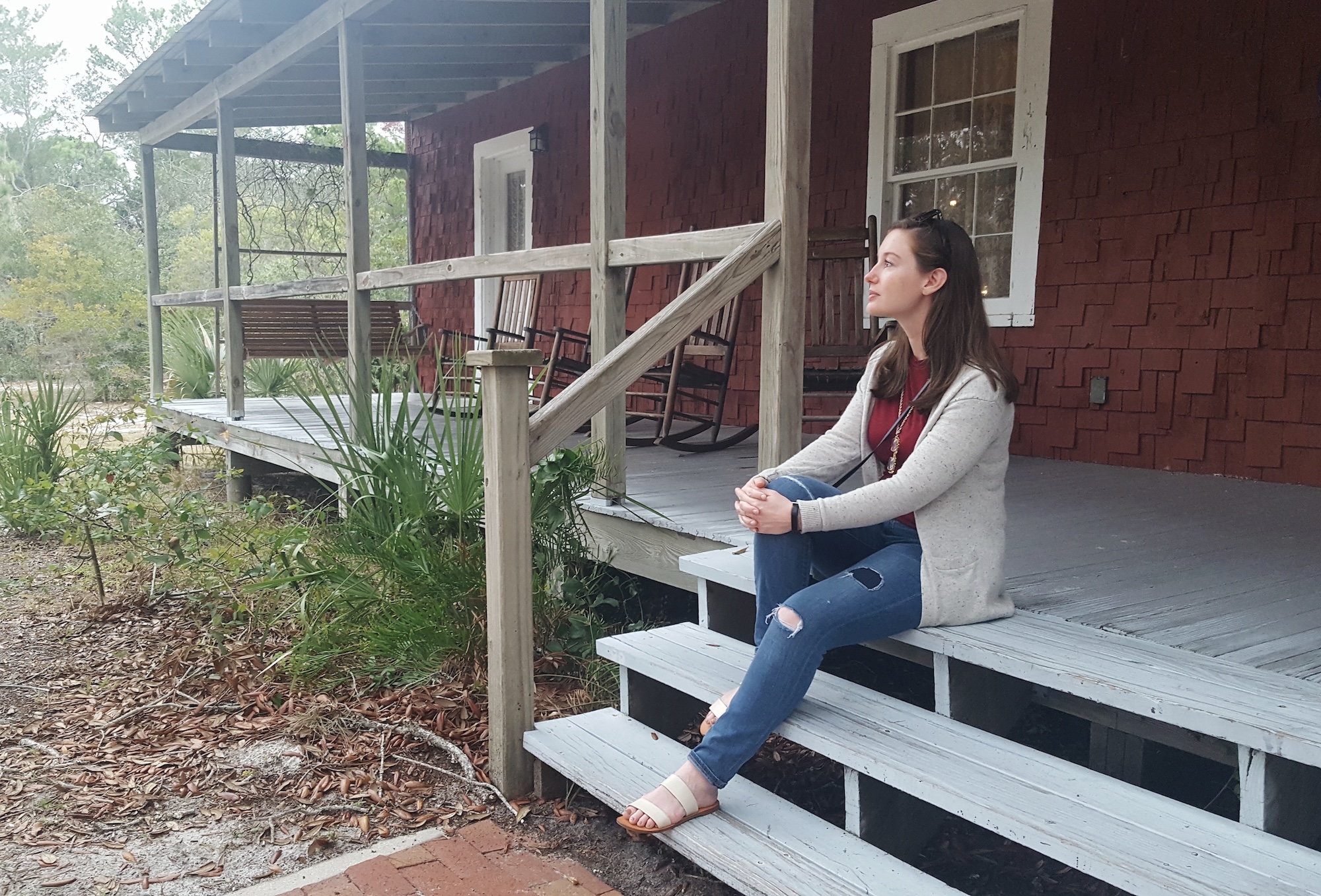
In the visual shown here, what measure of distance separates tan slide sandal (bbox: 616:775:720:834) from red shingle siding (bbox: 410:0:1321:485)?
3140 millimetres

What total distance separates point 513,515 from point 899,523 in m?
0.85

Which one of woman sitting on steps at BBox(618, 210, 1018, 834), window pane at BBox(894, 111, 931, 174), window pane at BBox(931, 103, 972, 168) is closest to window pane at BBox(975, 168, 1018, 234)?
window pane at BBox(931, 103, 972, 168)

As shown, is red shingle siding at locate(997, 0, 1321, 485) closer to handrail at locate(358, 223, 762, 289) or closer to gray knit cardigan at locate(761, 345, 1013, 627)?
handrail at locate(358, 223, 762, 289)

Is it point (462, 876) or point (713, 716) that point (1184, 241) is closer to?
point (713, 716)

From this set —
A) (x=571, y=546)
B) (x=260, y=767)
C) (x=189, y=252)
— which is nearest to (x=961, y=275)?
(x=571, y=546)

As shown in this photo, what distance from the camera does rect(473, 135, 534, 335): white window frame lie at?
340 inches

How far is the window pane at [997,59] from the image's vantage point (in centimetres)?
486

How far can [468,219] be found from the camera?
30.1ft

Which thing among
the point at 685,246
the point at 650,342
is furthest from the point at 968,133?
the point at 650,342

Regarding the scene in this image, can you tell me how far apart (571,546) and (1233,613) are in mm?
1865

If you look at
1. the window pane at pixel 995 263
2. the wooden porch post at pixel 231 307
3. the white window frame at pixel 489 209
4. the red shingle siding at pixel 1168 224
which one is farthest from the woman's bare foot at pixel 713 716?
the white window frame at pixel 489 209

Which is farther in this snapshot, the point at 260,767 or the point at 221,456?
the point at 221,456

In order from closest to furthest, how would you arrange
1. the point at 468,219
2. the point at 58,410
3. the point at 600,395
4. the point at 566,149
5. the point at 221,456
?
A: the point at 600,395
the point at 58,410
the point at 566,149
the point at 221,456
the point at 468,219

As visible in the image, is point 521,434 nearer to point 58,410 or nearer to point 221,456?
point 58,410
